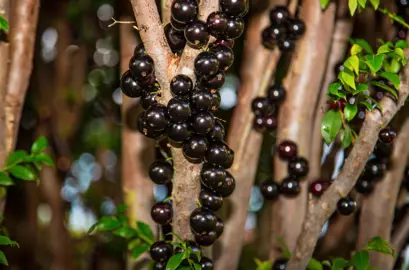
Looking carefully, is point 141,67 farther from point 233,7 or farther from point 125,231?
point 125,231

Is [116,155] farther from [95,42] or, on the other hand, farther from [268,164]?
[268,164]

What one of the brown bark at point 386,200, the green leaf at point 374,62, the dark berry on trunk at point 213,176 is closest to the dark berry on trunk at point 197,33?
the dark berry on trunk at point 213,176

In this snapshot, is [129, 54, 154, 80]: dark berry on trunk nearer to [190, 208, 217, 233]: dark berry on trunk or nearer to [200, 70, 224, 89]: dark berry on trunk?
[200, 70, 224, 89]: dark berry on trunk

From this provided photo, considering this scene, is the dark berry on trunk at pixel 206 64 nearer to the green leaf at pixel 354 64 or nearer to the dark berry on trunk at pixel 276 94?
the green leaf at pixel 354 64

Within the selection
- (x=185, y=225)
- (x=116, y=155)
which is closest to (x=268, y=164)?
(x=116, y=155)

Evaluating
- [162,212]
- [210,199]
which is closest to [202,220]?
[210,199]
